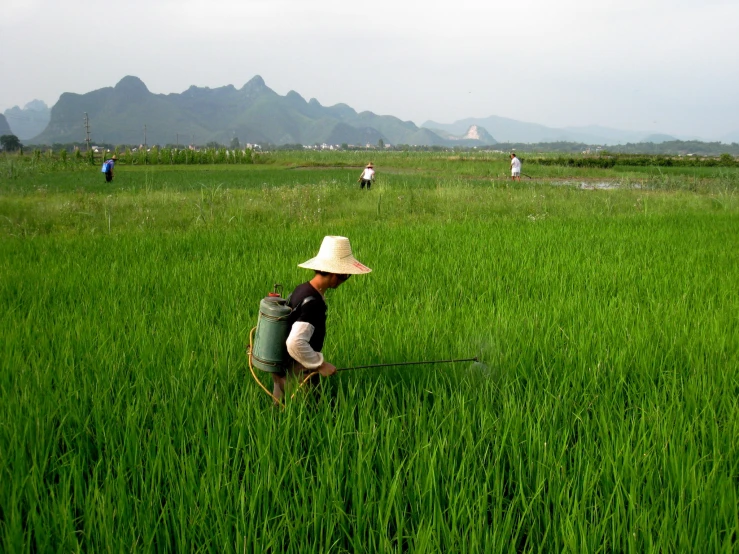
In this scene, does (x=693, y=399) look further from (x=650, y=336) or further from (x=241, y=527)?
(x=241, y=527)

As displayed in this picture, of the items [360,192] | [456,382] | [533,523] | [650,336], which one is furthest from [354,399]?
[360,192]

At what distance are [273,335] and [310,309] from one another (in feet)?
0.59

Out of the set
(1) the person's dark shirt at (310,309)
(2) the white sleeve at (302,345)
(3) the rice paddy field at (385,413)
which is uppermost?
(1) the person's dark shirt at (310,309)

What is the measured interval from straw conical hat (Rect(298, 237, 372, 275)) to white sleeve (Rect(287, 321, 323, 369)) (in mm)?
218

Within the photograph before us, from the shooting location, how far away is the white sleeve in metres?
1.96

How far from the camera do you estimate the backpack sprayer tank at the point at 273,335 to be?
2039 mm

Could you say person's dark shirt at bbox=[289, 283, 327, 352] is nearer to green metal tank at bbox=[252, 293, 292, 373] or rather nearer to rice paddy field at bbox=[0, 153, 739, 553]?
green metal tank at bbox=[252, 293, 292, 373]

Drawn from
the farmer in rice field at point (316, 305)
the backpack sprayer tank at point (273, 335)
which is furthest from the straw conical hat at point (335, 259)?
the backpack sprayer tank at point (273, 335)

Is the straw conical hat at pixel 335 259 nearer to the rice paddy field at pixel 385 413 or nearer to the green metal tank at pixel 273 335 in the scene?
the green metal tank at pixel 273 335

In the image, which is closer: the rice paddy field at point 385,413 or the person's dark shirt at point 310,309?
the rice paddy field at point 385,413

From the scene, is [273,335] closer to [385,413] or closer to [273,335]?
[273,335]

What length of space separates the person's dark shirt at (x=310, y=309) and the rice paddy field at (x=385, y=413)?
10.4 inches

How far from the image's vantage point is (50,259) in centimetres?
561

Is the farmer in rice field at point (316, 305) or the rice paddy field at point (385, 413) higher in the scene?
the farmer in rice field at point (316, 305)
